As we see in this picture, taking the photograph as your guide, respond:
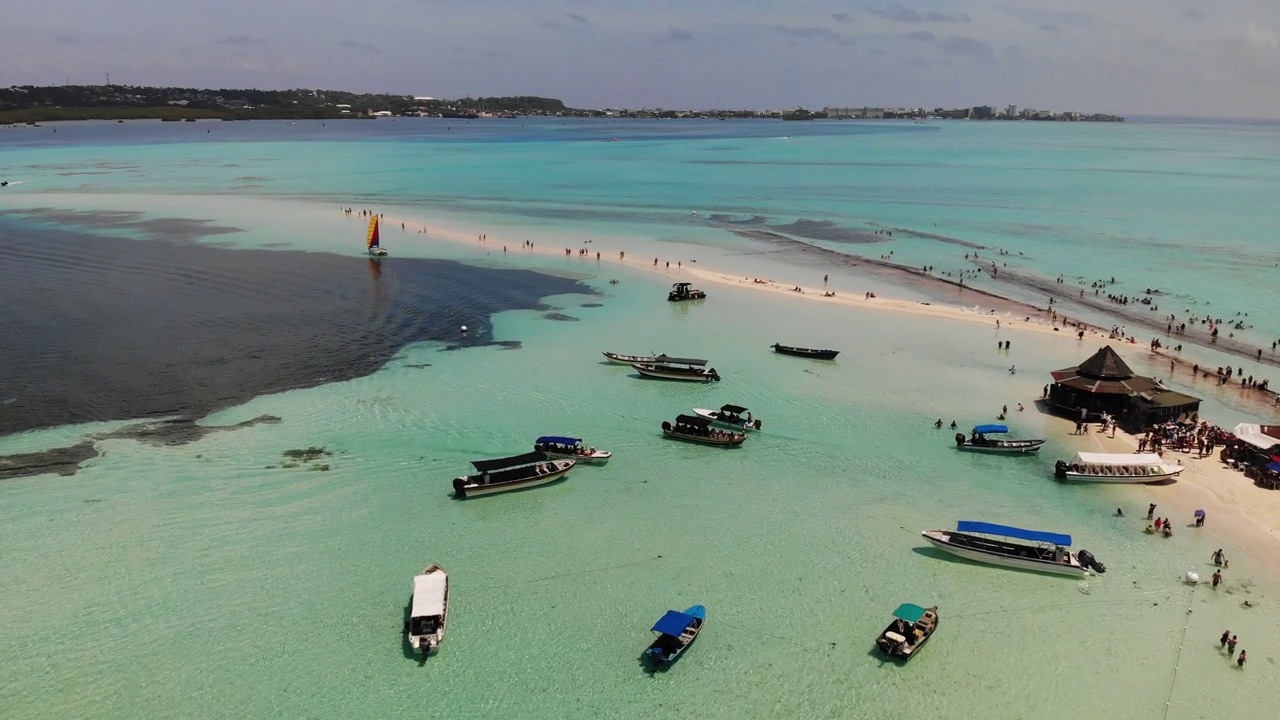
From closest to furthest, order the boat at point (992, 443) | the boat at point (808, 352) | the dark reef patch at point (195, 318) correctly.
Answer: the boat at point (992, 443)
the dark reef patch at point (195, 318)
the boat at point (808, 352)

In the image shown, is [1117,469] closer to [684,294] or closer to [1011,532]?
[1011,532]

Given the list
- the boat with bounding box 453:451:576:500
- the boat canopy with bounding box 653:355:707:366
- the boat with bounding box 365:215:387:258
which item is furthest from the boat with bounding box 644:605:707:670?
the boat with bounding box 365:215:387:258

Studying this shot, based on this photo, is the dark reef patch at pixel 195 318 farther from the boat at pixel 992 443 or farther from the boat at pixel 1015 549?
the boat at pixel 1015 549

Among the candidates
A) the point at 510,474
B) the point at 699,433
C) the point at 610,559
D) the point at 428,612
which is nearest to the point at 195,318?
the point at 510,474

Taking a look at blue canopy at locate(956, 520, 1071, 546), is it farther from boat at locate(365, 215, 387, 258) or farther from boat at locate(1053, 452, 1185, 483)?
boat at locate(365, 215, 387, 258)

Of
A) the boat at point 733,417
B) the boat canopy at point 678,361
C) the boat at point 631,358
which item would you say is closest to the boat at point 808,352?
the boat canopy at point 678,361

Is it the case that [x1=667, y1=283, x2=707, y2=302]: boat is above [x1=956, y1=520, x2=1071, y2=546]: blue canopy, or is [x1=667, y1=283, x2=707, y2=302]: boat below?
above

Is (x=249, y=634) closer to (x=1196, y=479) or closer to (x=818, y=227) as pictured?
(x=1196, y=479)
